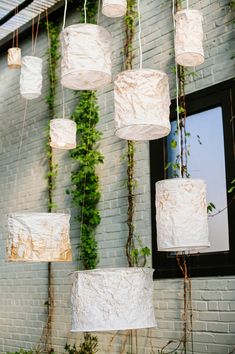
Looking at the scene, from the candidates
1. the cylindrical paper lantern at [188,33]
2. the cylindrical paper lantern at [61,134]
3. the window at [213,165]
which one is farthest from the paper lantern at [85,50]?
the cylindrical paper lantern at [61,134]

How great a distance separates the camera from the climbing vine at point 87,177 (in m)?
4.33

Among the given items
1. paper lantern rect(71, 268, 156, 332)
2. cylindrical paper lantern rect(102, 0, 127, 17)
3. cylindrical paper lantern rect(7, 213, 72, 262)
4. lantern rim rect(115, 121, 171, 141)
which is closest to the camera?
paper lantern rect(71, 268, 156, 332)

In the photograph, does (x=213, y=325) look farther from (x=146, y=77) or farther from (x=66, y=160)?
(x=66, y=160)

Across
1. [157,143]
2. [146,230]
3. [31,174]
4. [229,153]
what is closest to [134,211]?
[146,230]

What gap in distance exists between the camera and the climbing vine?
14.2 feet

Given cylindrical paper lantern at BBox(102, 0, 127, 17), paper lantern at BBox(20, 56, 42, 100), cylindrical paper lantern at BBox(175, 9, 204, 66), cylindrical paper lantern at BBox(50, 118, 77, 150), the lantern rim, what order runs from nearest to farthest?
the lantern rim → cylindrical paper lantern at BBox(175, 9, 204, 66) → cylindrical paper lantern at BBox(102, 0, 127, 17) → cylindrical paper lantern at BBox(50, 118, 77, 150) → paper lantern at BBox(20, 56, 42, 100)

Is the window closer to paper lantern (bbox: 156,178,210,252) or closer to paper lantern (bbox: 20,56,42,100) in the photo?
paper lantern (bbox: 156,178,210,252)

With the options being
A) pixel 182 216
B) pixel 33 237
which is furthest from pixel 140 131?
pixel 33 237

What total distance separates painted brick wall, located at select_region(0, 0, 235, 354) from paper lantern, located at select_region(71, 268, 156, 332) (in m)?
0.96

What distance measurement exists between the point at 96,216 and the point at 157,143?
823 mm

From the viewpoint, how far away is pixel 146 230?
3.89 meters

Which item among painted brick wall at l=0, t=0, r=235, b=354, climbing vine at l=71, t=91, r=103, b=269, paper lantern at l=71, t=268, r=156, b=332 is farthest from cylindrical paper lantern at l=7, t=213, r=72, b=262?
climbing vine at l=71, t=91, r=103, b=269

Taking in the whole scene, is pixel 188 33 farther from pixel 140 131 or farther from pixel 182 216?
pixel 182 216

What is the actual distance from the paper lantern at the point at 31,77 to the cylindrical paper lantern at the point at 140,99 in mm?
1728
